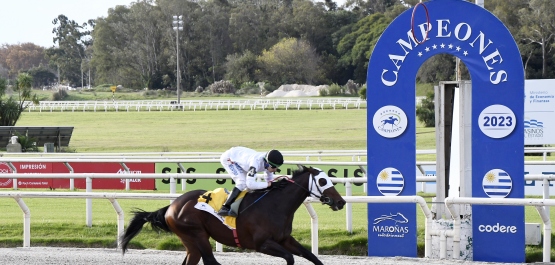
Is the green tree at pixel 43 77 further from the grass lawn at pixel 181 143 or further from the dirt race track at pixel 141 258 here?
the dirt race track at pixel 141 258

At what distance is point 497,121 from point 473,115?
20 cm

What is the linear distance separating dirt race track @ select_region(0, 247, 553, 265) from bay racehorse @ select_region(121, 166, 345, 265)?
88 cm

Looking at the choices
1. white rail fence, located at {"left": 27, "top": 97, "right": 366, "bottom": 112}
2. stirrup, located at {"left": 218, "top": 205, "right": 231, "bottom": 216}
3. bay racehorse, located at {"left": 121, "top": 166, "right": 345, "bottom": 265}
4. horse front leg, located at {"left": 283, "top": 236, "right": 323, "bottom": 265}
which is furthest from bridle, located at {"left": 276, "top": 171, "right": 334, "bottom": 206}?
white rail fence, located at {"left": 27, "top": 97, "right": 366, "bottom": 112}

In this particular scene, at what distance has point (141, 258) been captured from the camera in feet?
23.5

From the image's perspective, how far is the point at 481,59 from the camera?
6.72m

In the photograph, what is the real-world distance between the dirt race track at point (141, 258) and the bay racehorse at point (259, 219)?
88cm

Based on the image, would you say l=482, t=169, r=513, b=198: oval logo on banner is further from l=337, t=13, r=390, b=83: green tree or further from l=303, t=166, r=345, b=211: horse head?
l=337, t=13, r=390, b=83: green tree

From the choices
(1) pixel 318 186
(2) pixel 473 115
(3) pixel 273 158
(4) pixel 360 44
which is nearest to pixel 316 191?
(1) pixel 318 186

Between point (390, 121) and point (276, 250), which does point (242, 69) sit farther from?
point (276, 250)

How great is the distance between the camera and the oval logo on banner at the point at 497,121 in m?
6.71

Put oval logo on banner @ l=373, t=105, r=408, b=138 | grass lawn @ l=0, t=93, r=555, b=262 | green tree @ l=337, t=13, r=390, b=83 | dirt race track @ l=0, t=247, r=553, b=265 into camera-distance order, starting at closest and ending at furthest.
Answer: dirt race track @ l=0, t=247, r=553, b=265 → oval logo on banner @ l=373, t=105, r=408, b=138 → grass lawn @ l=0, t=93, r=555, b=262 → green tree @ l=337, t=13, r=390, b=83

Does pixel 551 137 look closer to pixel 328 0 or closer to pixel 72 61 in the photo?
pixel 328 0

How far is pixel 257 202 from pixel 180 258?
1.48 meters

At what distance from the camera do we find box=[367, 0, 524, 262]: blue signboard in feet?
22.0
